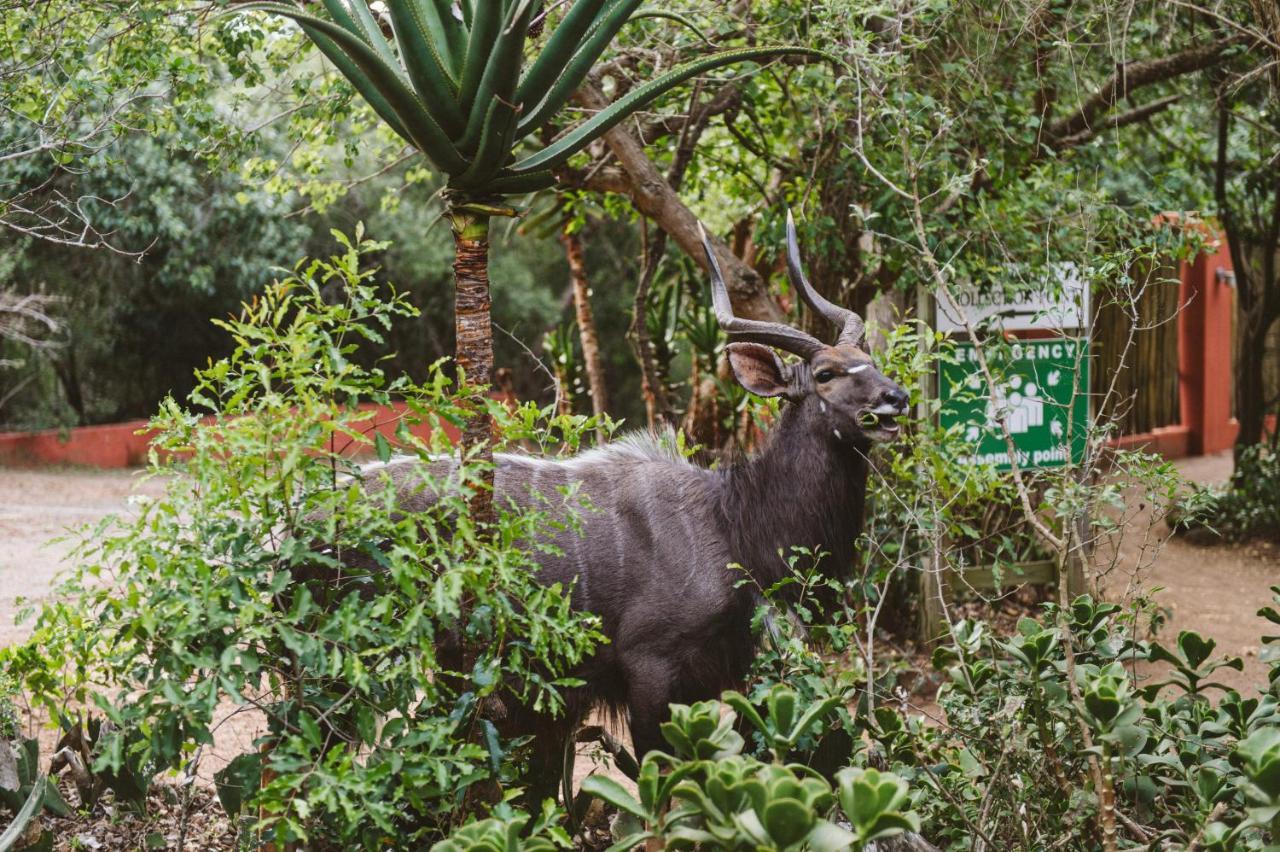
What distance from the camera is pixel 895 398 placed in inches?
150

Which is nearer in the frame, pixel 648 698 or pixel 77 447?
pixel 648 698

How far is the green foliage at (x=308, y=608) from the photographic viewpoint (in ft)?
8.04

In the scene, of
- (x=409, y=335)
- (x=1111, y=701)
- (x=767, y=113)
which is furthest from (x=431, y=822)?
(x=409, y=335)

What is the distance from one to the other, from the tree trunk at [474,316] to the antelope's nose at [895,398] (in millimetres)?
1436

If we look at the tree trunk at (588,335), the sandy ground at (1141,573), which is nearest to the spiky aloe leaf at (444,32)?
the sandy ground at (1141,573)

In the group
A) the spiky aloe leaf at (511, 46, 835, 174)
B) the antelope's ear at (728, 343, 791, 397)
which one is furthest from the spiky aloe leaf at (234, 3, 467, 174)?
the antelope's ear at (728, 343, 791, 397)

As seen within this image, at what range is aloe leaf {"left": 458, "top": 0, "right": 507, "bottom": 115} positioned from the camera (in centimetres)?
279

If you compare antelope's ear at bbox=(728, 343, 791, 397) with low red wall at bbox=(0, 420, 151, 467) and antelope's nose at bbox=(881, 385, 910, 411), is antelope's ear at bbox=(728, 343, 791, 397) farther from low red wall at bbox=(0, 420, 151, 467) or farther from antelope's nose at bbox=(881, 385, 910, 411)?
low red wall at bbox=(0, 420, 151, 467)

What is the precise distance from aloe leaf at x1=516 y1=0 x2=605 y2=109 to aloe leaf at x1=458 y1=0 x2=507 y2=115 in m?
0.12

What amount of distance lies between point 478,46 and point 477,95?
113mm

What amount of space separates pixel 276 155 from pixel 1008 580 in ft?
32.7

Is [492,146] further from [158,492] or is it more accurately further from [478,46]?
[158,492]

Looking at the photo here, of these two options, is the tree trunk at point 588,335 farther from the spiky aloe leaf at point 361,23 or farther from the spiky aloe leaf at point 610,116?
the spiky aloe leaf at point 610,116

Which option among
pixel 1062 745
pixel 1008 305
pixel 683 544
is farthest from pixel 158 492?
pixel 1062 745
